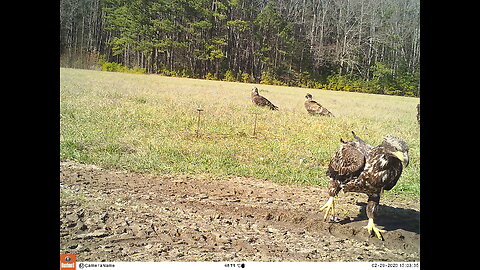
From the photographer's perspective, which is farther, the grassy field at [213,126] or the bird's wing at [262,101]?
the bird's wing at [262,101]

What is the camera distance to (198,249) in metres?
3.56

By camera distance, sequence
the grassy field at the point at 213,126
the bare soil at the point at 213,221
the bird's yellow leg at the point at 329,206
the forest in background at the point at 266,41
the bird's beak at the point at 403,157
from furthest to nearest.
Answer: the forest in background at the point at 266,41 < the grassy field at the point at 213,126 < the bird's yellow leg at the point at 329,206 < the bare soil at the point at 213,221 < the bird's beak at the point at 403,157

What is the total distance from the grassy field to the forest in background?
146mm

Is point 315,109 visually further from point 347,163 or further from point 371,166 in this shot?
point 371,166

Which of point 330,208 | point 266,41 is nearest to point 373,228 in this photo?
point 330,208

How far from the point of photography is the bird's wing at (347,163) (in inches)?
133

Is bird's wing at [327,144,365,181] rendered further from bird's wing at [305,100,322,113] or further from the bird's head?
bird's wing at [305,100,322,113]

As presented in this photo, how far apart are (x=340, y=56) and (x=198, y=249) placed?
243 centimetres

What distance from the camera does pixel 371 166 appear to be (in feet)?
11.0

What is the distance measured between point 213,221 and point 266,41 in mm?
1933

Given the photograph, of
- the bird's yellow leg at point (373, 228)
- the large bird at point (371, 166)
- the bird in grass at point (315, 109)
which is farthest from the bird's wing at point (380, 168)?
the bird in grass at point (315, 109)

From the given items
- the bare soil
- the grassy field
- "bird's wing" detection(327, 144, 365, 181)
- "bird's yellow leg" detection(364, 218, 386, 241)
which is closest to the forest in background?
the grassy field

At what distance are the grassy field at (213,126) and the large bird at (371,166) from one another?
2.02 feet

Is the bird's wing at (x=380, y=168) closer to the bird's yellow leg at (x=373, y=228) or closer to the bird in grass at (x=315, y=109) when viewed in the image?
the bird's yellow leg at (x=373, y=228)
